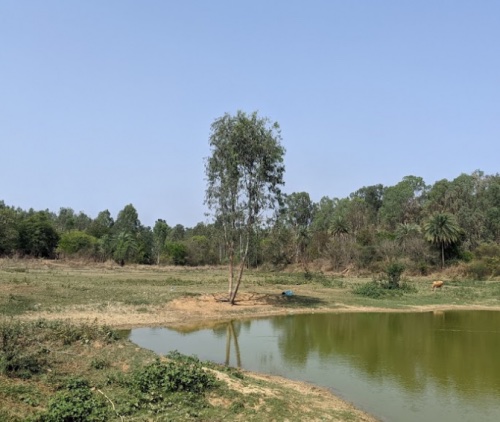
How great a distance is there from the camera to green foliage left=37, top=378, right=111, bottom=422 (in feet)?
27.7

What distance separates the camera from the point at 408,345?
21594 millimetres

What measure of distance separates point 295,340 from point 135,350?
10.3 m

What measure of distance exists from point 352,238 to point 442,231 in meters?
18.1

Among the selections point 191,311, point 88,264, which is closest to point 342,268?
point 88,264

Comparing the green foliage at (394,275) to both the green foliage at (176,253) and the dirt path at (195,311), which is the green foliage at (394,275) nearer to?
the dirt path at (195,311)

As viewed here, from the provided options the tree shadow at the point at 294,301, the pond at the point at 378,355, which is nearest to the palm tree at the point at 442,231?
the tree shadow at the point at 294,301

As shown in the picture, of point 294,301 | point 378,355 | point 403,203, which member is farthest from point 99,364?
point 403,203

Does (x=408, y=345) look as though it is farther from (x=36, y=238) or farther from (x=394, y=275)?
(x=36, y=238)

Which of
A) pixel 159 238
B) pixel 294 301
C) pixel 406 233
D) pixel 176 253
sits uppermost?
pixel 406 233

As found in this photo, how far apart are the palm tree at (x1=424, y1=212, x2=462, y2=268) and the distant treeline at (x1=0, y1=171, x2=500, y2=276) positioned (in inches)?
4.9

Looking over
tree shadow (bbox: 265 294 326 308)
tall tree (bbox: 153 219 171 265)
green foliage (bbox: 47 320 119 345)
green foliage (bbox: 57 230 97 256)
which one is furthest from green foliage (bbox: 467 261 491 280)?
green foliage (bbox: 57 230 97 256)

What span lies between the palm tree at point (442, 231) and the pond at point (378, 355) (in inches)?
1347

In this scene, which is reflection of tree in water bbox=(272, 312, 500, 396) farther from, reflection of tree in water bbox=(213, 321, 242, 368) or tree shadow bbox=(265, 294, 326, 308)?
tree shadow bbox=(265, 294, 326, 308)

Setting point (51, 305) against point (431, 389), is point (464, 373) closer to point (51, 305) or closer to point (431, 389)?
point (431, 389)
